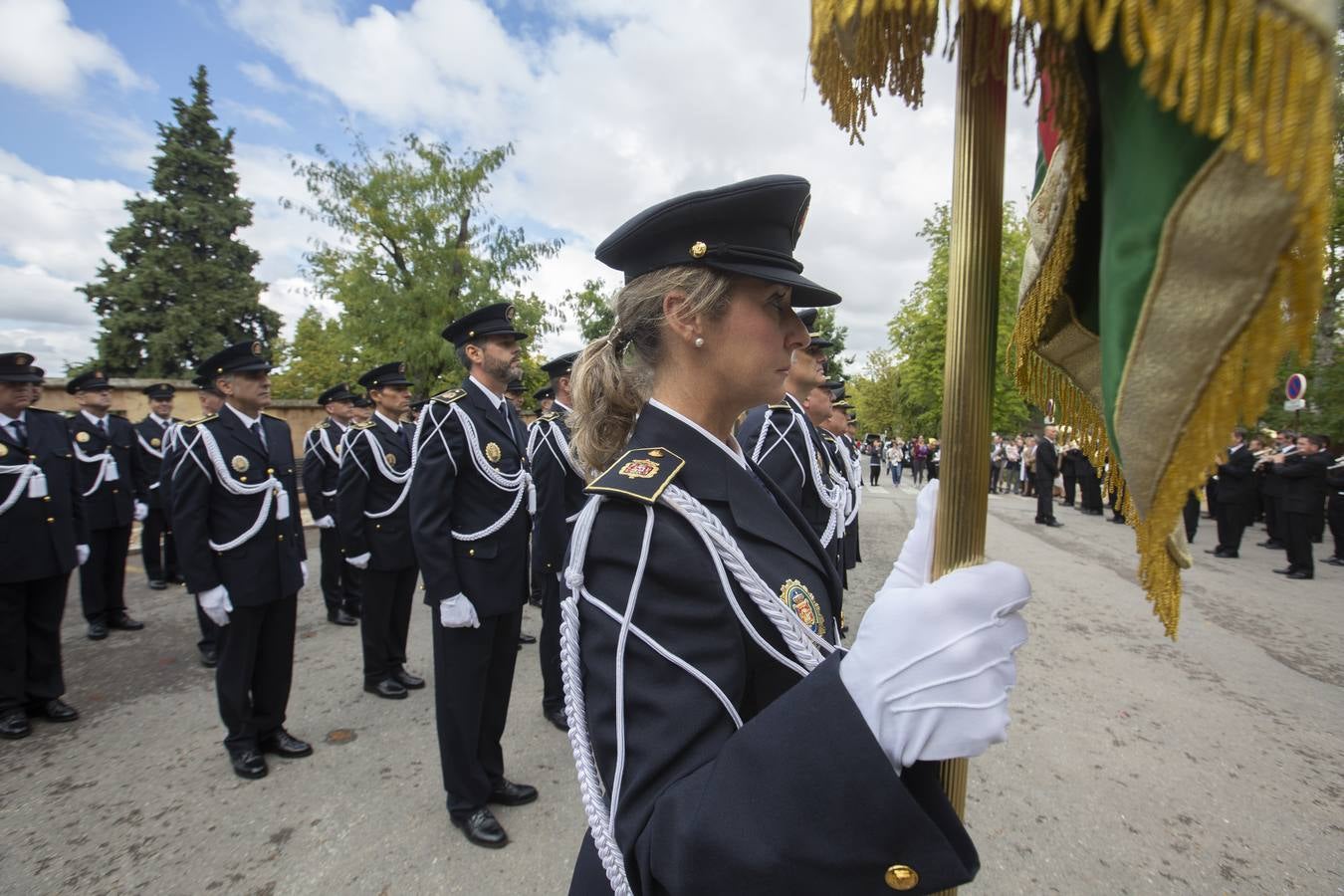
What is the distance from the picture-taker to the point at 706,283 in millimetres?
1356

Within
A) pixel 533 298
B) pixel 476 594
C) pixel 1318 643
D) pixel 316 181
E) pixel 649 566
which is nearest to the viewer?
pixel 649 566

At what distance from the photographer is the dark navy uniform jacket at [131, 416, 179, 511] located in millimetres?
7797

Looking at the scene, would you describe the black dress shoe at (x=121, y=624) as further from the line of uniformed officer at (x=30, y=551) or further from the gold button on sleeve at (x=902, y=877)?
the gold button on sleeve at (x=902, y=877)

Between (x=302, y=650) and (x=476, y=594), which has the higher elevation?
(x=476, y=594)

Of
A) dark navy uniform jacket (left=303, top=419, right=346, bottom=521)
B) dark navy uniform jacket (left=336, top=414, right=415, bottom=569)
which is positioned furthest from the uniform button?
dark navy uniform jacket (left=303, top=419, right=346, bottom=521)

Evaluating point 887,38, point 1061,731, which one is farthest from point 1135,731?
point 887,38

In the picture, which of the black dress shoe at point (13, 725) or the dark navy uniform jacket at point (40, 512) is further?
the dark navy uniform jacket at point (40, 512)

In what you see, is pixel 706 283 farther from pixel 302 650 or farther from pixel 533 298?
pixel 533 298

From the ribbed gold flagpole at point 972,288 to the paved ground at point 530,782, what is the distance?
9.36ft

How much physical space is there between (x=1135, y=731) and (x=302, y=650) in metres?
6.53

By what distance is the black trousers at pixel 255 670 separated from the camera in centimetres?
384

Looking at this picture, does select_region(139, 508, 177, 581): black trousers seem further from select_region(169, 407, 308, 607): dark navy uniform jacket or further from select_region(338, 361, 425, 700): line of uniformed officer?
select_region(169, 407, 308, 607): dark navy uniform jacket

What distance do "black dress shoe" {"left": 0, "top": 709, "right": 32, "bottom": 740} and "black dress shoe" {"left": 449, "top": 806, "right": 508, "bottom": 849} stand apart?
3326 mm

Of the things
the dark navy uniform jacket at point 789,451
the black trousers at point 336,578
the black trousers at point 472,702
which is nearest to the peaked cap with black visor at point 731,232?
the black trousers at point 472,702
